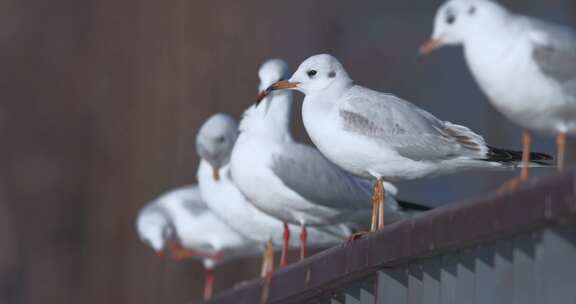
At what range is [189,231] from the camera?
7.21m

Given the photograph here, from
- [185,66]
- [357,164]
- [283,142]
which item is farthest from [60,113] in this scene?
[357,164]

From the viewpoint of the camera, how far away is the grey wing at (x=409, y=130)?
4203 millimetres

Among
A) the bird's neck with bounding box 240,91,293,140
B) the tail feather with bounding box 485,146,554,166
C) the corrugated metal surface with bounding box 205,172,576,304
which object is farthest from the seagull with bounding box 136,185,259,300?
the corrugated metal surface with bounding box 205,172,576,304

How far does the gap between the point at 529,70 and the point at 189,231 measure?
412 centimetres

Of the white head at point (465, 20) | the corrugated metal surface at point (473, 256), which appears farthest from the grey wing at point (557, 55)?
the corrugated metal surface at point (473, 256)

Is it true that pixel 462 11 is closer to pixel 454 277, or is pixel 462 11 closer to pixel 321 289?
pixel 454 277

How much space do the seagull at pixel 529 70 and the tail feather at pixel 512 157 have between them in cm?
42

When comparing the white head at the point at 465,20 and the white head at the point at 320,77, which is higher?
the white head at the point at 465,20

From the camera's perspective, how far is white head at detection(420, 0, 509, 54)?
135 inches

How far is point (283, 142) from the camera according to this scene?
213 inches

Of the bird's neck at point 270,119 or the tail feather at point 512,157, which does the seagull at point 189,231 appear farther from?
the tail feather at point 512,157

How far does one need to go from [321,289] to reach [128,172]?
20.4ft

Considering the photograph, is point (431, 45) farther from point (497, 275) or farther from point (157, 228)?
point (157, 228)

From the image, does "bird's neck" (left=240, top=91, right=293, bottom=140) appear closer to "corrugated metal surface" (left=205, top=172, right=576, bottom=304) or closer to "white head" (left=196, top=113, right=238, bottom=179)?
"white head" (left=196, top=113, right=238, bottom=179)
